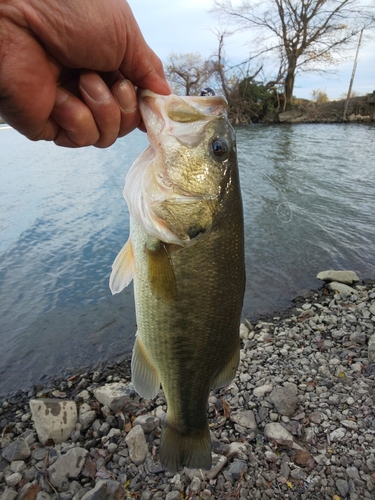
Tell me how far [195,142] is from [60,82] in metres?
0.77

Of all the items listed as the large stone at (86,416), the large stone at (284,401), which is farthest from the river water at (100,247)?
the large stone at (284,401)

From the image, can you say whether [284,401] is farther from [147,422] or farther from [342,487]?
[147,422]

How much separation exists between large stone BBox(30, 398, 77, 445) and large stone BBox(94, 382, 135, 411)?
28cm

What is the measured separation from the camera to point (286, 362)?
13.1ft

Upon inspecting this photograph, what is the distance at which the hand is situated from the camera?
155 centimetres

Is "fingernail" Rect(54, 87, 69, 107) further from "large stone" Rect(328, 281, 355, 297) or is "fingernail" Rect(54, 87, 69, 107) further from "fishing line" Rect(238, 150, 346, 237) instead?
"fishing line" Rect(238, 150, 346, 237)

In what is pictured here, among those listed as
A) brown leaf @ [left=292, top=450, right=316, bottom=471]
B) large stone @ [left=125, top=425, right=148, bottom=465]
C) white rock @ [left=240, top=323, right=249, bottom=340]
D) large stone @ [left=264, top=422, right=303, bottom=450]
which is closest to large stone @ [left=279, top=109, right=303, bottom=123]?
white rock @ [left=240, top=323, right=249, bottom=340]

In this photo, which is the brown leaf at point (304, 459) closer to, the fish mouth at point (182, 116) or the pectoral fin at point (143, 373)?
the pectoral fin at point (143, 373)

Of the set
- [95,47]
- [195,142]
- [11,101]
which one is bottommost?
[195,142]

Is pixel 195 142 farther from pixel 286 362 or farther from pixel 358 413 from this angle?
pixel 286 362

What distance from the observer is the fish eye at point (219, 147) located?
181 cm

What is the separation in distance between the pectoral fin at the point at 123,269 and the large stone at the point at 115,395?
5.91 feet

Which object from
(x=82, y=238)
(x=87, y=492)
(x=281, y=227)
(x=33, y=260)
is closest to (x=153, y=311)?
(x=87, y=492)

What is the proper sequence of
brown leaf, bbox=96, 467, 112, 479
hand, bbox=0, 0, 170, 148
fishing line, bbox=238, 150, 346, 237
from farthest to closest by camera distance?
fishing line, bbox=238, 150, 346, 237 → brown leaf, bbox=96, 467, 112, 479 → hand, bbox=0, 0, 170, 148
